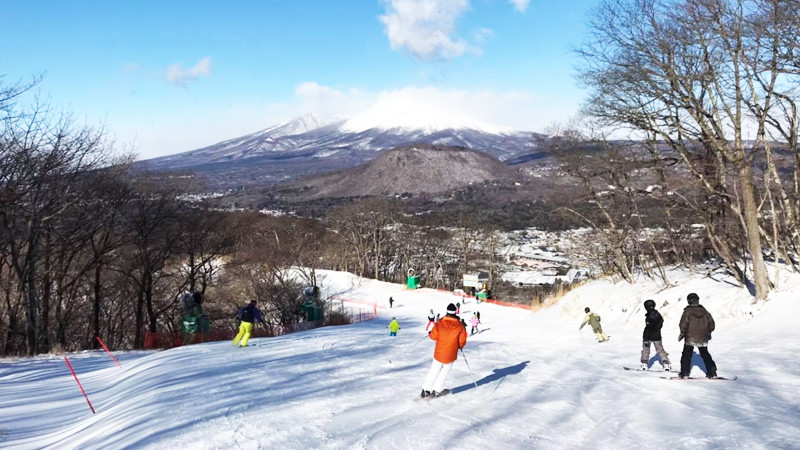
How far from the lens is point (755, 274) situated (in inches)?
536

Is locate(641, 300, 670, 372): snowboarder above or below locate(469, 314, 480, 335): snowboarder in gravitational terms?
above

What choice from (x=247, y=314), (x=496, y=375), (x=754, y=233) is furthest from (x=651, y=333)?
(x=247, y=314)

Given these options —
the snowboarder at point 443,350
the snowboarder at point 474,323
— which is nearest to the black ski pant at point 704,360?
the snowboarder at point 443,350

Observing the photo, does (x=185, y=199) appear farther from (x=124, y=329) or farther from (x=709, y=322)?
(x=709, y=322)

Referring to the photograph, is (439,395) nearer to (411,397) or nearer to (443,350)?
(411,397)

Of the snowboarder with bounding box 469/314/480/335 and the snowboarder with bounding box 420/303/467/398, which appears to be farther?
the snowboarder with bounding box 469/314/480/335

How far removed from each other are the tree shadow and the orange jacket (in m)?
0.98

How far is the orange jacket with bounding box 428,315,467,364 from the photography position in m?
7.52

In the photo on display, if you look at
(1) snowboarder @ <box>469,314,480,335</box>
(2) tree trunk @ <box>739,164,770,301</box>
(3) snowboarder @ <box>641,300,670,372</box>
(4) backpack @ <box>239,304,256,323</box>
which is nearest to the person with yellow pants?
(4) backpack @ <box>239,304,256,323</box>

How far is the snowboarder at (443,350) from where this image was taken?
24.7 ft

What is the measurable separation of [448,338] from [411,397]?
1072 millimetres

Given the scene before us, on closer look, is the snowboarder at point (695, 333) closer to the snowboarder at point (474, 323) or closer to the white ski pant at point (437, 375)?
the white ski pant at point (437, 375)

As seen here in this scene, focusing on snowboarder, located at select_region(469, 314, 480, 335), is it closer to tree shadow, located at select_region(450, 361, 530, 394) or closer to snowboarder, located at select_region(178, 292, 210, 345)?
tree shadow, located at select_region(450, 361, 530, 394)

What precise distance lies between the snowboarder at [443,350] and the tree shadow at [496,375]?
0.67m
